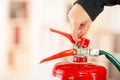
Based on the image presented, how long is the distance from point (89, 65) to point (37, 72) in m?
1.22

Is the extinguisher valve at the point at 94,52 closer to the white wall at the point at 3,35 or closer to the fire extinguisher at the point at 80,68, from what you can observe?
the fire extinguisher at the point at 80,68

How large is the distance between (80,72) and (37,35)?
1.27m

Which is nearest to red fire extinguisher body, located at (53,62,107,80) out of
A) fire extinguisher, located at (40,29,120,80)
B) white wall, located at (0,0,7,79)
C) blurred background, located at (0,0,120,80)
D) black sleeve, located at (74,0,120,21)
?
fire extinguisher, located at (40,29,120,80)

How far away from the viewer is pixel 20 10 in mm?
1844

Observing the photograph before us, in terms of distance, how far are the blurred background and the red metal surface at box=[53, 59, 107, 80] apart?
0.90m

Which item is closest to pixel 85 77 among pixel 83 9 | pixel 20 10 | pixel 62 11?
pixel 83 9

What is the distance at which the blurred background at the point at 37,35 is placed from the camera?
4.84 feet

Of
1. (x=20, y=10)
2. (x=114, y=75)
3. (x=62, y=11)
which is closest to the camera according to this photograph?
(x=114, y=75)

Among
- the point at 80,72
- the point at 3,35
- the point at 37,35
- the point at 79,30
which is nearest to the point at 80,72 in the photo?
the point at 80,72

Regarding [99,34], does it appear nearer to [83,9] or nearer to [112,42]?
[112,42]

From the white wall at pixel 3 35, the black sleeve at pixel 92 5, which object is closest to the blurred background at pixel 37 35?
the white wall at pixel 3 35

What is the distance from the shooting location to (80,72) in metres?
0.50

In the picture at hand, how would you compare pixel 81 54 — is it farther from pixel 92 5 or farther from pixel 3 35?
pixel 3 35

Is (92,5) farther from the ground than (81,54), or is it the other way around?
(92,5)
